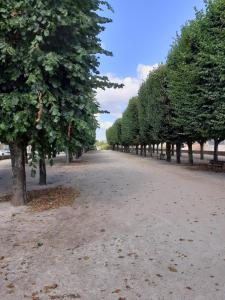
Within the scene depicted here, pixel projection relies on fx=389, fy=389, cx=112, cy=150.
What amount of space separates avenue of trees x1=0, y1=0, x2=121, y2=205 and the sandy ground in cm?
208

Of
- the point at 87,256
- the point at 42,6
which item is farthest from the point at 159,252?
the point at 42,6

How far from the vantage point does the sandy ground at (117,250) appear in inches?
211

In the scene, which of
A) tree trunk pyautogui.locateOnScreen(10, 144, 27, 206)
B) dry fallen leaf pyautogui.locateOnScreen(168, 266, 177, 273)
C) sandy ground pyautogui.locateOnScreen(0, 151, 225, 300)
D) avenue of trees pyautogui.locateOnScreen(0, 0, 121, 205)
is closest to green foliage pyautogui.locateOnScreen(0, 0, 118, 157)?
avenue of trees pyautogui.locateOnScreen(0, 0, 121, 205)

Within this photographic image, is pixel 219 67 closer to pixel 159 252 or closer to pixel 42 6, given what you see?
pixel 42 6

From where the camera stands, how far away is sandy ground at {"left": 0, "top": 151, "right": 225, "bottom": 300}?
17.5 feet

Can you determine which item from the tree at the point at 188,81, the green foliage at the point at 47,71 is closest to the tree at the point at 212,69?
the tree at the point at 188,81

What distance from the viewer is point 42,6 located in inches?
387

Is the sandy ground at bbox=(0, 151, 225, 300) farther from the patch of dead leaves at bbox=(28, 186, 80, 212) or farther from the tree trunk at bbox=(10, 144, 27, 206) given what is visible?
the patch of dead leaves at bbox=(28, 186, 80, 212)

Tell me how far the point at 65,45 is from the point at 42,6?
4.85ft

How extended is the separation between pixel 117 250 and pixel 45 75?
570 cm

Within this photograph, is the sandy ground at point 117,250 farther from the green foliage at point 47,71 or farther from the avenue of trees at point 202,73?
the avenue of trees at point 202,73

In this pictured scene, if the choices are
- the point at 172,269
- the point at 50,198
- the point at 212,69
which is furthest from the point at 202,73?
the point at 172,269

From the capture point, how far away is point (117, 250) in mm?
7121

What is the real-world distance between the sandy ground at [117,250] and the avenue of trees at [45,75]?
6.81ft
